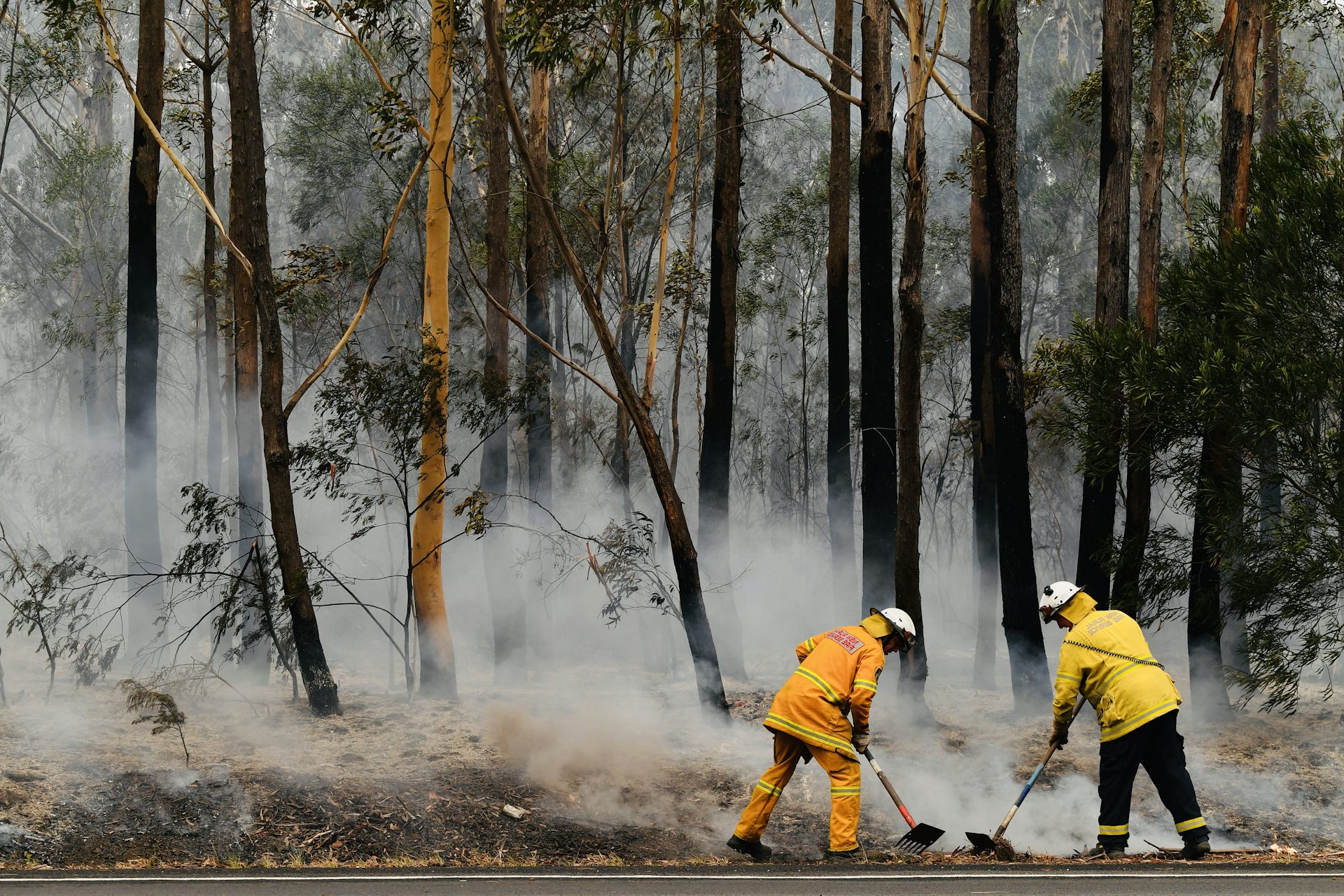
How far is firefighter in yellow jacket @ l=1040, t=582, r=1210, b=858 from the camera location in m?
7.19

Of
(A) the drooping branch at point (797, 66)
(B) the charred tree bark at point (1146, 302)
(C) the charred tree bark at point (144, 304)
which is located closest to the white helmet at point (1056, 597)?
(B) the charred tree bark at point (1146, 302)

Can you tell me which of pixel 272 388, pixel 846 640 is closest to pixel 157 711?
pixel 272 388

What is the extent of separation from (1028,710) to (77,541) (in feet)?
77.2

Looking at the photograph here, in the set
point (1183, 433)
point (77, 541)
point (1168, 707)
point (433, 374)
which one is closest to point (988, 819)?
point (1168, 707)

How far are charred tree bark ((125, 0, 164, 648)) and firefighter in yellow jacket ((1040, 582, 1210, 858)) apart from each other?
437 inches

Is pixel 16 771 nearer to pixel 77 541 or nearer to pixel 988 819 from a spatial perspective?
pixel 988 819

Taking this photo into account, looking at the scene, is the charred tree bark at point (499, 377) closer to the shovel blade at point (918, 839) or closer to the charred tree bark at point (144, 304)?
the charred tree bark at point (144, 304)

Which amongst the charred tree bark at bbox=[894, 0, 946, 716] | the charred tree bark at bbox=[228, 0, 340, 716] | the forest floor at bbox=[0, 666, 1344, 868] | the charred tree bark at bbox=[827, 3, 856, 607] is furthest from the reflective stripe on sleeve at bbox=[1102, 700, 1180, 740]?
the charred tree bark at bbox=[827, 3, 856, 607]

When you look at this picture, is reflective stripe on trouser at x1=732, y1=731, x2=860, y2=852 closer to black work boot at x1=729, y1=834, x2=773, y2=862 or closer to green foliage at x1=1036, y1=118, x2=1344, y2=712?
black work boot at x1=729, y1=834, x2=773, y2=862

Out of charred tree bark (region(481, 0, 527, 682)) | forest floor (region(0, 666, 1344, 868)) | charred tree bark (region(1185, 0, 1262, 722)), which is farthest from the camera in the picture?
charred tree bark (region(481, 0, 527, 682))

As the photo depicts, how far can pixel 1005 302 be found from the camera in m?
12.9

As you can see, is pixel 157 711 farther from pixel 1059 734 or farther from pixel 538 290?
pixel 538 290

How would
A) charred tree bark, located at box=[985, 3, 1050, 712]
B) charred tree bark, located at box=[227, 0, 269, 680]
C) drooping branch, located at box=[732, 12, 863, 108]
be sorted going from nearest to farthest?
charred tree bark, located at box=[985, 3, 1050, 712], drooping branch, located at box=[732, 12, 863, 108], charred tree bark, located at box=[227, 0, 269, 680]

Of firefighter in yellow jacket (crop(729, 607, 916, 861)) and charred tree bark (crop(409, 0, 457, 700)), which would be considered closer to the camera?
firefighter in yellow jacket (crop(729, 607, 916, 861))
